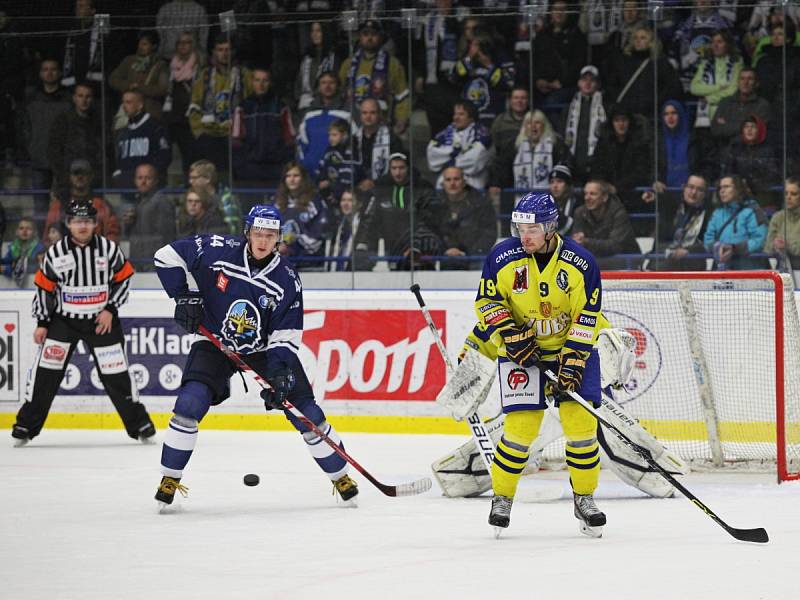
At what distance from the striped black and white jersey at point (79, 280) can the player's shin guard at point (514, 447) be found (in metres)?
3.29

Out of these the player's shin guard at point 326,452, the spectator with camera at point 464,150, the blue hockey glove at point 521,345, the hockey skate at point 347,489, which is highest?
the spectator with camera at point 464,150

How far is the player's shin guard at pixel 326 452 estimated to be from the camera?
5570 mm

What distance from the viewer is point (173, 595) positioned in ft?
13.0

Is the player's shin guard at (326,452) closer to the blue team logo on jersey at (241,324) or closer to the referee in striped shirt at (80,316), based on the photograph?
the blue team logo on jersey at (241,324)

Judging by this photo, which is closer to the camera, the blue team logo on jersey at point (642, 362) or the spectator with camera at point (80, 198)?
the blue team logo on jersey at point (642, 362)

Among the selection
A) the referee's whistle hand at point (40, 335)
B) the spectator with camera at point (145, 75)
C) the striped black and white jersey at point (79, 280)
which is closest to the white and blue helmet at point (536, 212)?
the striped black and white jersey at point (79, 280)

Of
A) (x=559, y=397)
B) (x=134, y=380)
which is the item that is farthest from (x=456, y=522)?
(x=134, y=380)

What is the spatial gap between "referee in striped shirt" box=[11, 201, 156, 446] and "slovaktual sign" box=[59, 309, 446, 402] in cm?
57

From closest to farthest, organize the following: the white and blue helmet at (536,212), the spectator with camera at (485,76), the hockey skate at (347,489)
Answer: the white and blue helmet at (536,212) → the hockey skate at (347,489) → the spectator with camera at (485,76)

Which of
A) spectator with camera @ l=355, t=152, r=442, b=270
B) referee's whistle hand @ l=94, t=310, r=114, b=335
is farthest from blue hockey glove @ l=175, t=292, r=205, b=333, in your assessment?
spectator with camera @ l=355, t=152, r=442, b=270

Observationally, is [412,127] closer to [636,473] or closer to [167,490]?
[636,473]

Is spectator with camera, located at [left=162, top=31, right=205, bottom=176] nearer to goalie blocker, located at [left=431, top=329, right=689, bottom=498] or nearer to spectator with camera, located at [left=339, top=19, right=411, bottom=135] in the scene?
spectator with camera, located at [left=339, top=19, right=411, bottom=135]

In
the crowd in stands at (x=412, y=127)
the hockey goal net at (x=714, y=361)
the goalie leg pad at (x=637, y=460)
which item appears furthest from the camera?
the crowd in stands at (x=412, y=127)

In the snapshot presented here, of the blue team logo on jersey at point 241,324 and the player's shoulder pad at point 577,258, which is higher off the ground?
the player's shoulder pad at point 577,258
